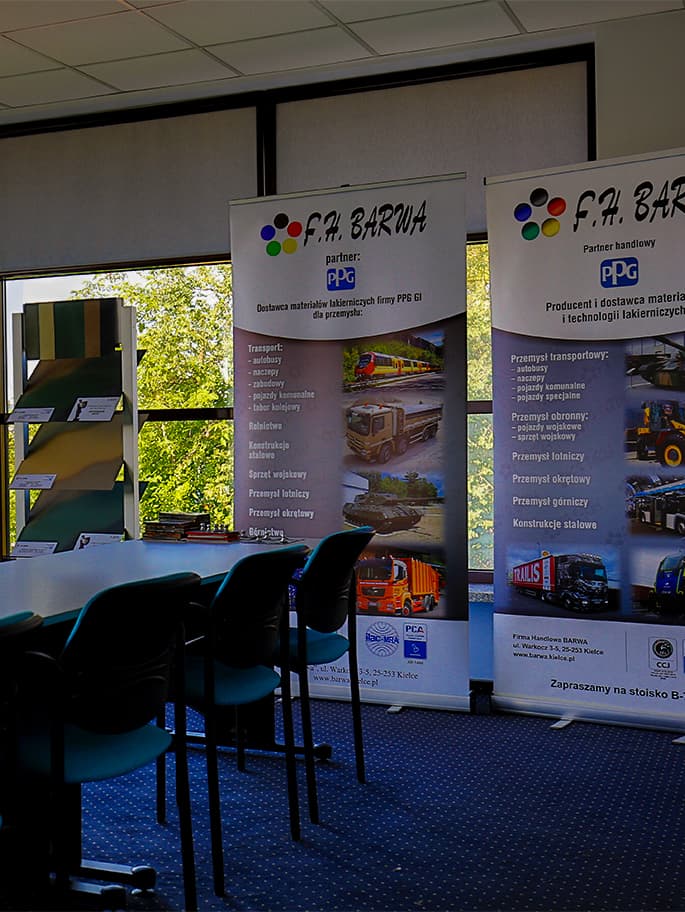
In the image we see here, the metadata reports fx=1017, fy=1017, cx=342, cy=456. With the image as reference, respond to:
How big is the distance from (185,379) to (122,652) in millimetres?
3494

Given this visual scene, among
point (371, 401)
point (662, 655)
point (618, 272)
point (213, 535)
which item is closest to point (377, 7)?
point (618, 272)

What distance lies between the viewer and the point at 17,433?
559 centimetres

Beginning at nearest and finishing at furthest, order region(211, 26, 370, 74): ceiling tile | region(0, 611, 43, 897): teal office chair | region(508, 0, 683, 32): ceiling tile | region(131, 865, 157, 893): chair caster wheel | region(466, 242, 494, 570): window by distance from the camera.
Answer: region(0, 611, 43, 897): teal office chair → region(131, 865, 157, 893): chair caster wheel → region(508, 0, 683, 32): ceiling tile → region(211, 26, 370, 74): ceiling tile → region(466, 242, 494, 570): window

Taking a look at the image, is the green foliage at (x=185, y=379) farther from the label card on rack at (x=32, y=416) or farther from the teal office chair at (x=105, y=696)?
the teal office chair at (x=105, y=696)

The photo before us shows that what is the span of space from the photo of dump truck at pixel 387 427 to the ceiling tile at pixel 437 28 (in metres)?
1.74

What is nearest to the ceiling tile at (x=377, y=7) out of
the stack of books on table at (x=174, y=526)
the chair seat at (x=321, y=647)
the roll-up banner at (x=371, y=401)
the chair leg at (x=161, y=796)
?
the roll-up banner at (x=371, y=401)

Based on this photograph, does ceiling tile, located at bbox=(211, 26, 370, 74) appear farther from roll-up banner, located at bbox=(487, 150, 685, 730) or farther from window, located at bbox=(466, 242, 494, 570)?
window, located at bbox=(466, 242, 494, 570)

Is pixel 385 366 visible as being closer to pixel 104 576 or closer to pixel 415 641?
pixel 415 641

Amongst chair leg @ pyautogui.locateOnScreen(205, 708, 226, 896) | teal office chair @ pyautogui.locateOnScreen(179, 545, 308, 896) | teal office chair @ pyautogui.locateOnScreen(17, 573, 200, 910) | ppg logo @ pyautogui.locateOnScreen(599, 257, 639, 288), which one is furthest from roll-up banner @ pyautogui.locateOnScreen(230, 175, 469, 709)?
teal office chair @ pyautogui.locateOnScreen(17, 573, 200, 910)

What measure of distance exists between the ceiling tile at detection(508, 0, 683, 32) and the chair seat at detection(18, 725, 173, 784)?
3.50 m

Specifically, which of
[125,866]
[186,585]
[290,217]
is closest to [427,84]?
[290,217]

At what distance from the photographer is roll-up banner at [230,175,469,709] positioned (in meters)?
4.68

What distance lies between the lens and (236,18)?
4555 millimetres

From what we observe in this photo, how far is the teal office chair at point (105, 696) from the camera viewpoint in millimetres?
2322
